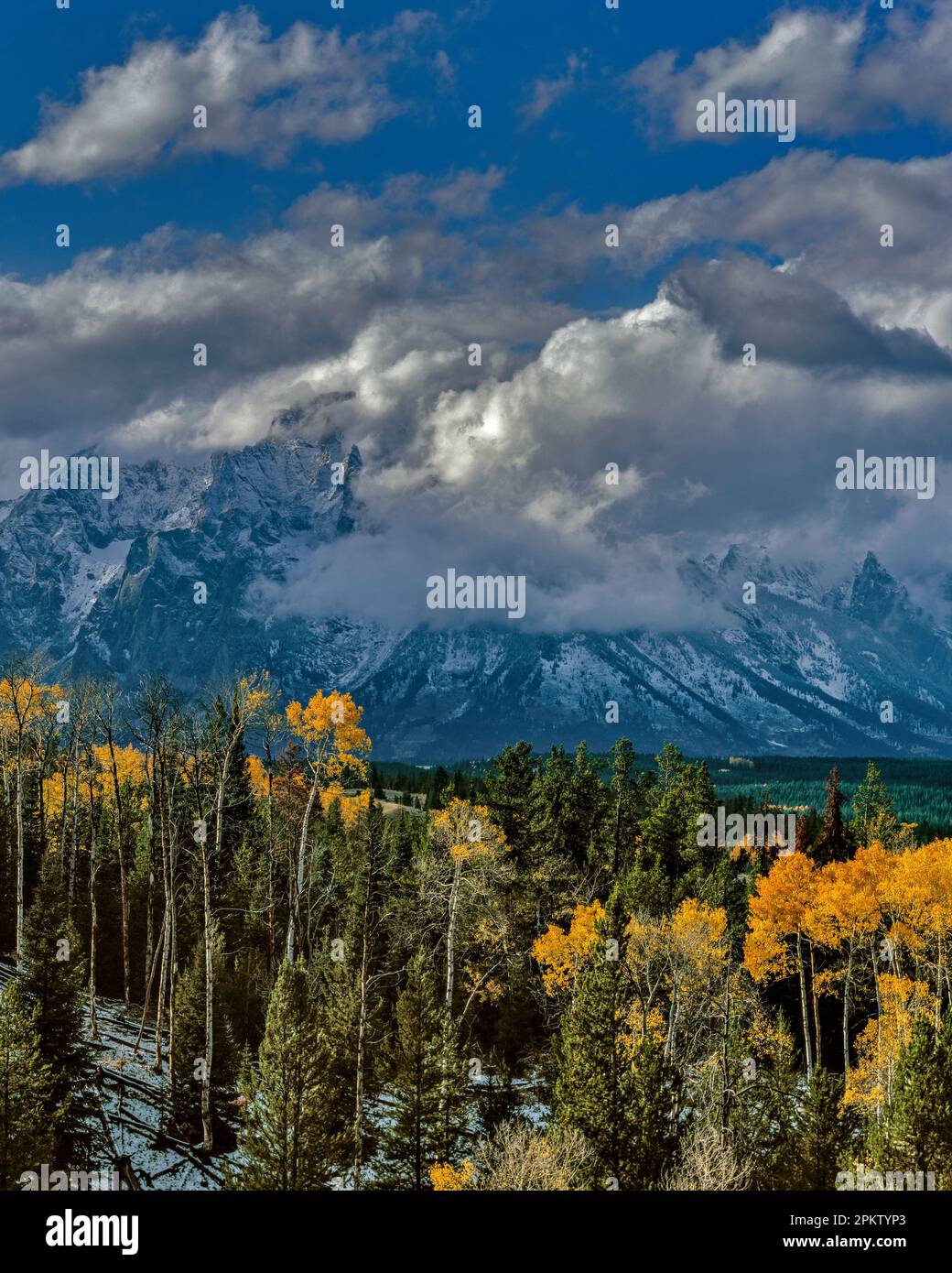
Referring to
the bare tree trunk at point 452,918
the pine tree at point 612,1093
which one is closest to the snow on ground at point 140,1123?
the pine tree at point 612,1093

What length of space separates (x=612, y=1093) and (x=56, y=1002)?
23.9 meters

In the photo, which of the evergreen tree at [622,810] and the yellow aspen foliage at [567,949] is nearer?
the yellow aspen foliage at [567,949]

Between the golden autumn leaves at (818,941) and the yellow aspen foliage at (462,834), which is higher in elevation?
the yellow aspen foliage at (462,834)

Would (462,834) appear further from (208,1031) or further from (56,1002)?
(56,1002)

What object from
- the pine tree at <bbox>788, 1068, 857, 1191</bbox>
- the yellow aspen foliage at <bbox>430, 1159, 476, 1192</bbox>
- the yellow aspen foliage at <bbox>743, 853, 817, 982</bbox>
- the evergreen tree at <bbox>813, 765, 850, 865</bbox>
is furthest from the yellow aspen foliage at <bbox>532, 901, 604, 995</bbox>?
the evergreen tree at <bbox>813, 765, 850, 865</bbox>

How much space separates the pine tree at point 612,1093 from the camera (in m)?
42.3

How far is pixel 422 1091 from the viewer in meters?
46.3

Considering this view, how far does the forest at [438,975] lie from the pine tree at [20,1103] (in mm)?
122

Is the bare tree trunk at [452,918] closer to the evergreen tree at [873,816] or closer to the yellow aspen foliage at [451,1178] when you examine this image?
the yellow aspen foliage at [451,1178]

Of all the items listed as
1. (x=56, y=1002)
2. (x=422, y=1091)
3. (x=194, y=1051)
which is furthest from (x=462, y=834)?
(x=56, y=1002)

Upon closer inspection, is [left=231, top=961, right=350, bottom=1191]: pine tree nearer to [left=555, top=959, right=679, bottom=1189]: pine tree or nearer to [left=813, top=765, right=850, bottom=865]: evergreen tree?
[left=555, top=959, right=679, bottom=1189]: pine tree

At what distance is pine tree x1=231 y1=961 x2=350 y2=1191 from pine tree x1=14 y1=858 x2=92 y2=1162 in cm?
723

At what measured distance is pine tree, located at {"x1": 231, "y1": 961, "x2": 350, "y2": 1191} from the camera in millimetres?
38250

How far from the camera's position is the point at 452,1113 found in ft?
153
